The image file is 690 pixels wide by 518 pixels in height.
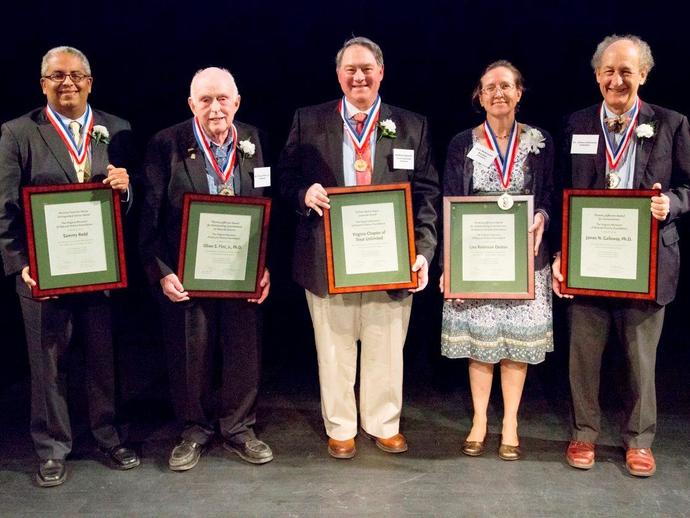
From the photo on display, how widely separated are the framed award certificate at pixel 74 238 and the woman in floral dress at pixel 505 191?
5.00 feet

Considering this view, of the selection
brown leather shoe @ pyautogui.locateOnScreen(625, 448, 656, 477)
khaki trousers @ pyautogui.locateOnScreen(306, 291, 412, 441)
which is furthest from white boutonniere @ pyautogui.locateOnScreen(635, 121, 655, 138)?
brown leather shoe @ pyautogui.locateOnScreen(625, 448, 656, 477)

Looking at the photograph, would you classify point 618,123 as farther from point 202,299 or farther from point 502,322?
point 202,299

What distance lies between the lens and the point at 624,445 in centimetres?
343

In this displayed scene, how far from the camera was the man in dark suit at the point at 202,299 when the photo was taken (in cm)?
322

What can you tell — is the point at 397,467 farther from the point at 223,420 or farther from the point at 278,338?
the point at 278,338

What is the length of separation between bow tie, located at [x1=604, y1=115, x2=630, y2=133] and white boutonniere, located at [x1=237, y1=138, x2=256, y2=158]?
1.59 m

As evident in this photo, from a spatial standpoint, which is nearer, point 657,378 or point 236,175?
point 236,175

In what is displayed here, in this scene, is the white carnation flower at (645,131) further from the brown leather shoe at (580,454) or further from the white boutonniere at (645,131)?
the brown leather shoe at (580,454)

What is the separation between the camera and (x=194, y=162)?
10.6 ft

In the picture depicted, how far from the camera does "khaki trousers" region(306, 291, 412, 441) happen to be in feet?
11.1

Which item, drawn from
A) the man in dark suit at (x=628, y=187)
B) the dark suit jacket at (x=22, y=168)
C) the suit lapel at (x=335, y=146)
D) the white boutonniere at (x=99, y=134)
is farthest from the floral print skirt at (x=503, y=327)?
the dark suit jacket at (x=22, y=168)

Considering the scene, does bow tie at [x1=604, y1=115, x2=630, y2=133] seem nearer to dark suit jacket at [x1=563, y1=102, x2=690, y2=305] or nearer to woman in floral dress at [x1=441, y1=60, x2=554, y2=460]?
dark suit jacket at [x1=563, y1=102, x2=690, y2=305]

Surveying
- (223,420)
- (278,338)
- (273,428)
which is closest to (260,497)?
(223,420)

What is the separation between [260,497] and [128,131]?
1.75 meters
